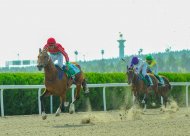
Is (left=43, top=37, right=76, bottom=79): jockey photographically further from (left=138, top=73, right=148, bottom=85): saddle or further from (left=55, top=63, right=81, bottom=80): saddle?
(left=138, top=73, right=148, bottom=85): saddle

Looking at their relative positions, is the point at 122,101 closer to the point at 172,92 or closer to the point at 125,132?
the point at 172,92

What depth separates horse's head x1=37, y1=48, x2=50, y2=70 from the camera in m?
11.5

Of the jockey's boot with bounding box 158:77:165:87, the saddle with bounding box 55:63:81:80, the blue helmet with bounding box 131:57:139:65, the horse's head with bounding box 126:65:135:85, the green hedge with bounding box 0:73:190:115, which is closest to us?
the saddle with bounding box 55:63:81:80

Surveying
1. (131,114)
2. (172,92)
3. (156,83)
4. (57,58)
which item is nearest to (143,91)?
(156,83)

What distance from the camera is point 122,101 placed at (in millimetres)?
18969

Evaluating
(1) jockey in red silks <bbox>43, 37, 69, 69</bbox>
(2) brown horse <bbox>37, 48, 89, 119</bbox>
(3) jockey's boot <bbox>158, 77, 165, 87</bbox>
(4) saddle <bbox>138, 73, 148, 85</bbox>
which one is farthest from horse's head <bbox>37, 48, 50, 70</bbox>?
(3) jockey's boot <bbox>158, 77, 165, 87</bbox>

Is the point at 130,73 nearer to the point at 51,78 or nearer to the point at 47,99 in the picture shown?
the point at 47,99

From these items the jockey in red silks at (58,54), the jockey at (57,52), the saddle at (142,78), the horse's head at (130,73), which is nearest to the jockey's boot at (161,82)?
the saddle at (142,78)

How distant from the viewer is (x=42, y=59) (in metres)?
11.6

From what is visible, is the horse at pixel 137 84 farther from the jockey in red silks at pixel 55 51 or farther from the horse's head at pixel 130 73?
the jockey in red silks at pixel 55 51

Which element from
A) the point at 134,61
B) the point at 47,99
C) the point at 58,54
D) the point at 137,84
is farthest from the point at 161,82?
the point at 58,54

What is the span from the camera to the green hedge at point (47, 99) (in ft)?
50.5

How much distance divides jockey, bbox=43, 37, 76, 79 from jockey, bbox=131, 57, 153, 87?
10.2 feet

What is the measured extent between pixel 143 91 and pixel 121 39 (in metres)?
33.6
